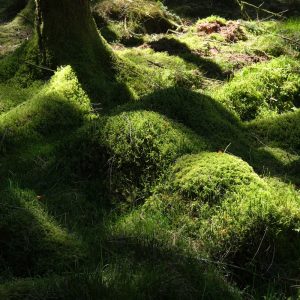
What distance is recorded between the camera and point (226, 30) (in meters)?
10.6

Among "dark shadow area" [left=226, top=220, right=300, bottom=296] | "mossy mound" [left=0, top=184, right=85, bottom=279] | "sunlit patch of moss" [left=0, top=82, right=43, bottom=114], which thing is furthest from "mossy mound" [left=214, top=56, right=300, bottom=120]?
"mossy mound" [left=0, top=184, right=85, bottom=279]

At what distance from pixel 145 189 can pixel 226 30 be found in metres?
6.81

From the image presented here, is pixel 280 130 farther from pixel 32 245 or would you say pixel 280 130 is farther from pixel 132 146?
pixel 32 245

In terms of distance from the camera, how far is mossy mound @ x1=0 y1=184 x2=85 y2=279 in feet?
11.8

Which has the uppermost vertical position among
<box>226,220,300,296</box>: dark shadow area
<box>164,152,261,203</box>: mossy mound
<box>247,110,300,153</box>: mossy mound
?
<box>164,152,261,203</box>: mossy mound

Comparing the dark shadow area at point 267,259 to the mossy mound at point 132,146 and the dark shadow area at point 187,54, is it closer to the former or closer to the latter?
the mossy mound at point 132,146

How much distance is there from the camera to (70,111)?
6.12 metres

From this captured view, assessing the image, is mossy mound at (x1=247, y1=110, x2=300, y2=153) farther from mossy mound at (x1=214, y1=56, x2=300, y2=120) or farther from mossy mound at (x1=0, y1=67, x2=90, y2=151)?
mossy mound at (x1=0, y1=67, x2=90, y2=151)

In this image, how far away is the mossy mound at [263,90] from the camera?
7375 millimetres

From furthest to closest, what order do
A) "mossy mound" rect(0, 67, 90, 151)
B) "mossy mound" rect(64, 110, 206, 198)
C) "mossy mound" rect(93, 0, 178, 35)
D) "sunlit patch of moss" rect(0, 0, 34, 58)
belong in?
"mossy mound" rect(93, 0, 178, 35), "sunlit patch of moss" rect(0, 0, 34, 58), "mossy mound" rect(0, 67, 90, 151), "mossy mound" rect(64, 110, 206, 198)

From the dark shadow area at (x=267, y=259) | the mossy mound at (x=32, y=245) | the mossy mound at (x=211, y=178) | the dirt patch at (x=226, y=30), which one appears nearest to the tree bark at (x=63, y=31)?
the mossy mound at (x=211, y=178)

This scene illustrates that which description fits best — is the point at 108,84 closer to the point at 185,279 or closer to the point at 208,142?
the point at 208,142

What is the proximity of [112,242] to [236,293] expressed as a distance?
1.03 meters

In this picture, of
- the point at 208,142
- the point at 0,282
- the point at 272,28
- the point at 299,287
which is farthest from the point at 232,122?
the point at 272,28
